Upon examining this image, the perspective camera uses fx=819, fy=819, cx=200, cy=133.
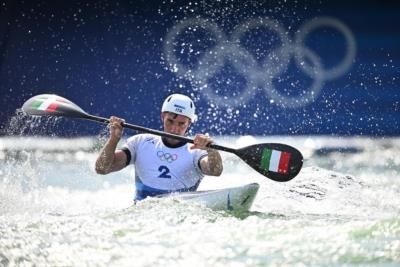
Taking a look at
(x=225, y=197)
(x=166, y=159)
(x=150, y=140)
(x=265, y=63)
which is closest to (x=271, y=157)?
(x=225, y=197)

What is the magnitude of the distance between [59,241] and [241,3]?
9.60m

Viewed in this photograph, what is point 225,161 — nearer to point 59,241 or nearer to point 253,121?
point 253,121

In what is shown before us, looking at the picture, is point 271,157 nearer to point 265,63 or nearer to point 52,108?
point 52,108

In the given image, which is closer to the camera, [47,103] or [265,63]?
[47,103]

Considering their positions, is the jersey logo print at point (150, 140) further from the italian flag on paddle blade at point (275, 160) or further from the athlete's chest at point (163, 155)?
the italian flag on paddle blade at point (275, 160)

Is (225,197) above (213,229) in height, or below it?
above

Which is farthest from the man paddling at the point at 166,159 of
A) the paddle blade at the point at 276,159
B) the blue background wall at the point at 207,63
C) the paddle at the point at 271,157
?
the blue background wall at the point at 207,63

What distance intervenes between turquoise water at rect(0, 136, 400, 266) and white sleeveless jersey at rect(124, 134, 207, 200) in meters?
0.44

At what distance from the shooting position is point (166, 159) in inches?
A: 238

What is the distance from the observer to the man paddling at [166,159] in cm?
596

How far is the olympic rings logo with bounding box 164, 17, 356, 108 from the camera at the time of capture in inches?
487

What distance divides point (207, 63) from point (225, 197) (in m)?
7.28

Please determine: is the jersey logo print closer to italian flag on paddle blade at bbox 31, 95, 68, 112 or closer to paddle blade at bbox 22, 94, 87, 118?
paddle blade at bbox 22, 94, 87, 118

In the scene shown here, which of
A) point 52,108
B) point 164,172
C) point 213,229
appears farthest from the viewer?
point 52,108
